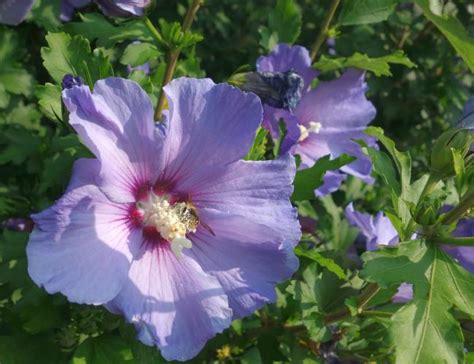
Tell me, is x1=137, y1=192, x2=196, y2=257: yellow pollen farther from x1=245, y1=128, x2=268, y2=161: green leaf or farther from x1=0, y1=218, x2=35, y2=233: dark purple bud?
x1=0, y1=218, x2=35, y2=233: dark purple bud

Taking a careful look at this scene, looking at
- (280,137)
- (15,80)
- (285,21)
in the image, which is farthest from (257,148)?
(15,80)

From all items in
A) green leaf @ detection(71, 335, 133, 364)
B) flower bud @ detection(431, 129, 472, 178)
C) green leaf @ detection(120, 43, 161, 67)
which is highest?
flower bud @ detection(431, 129, 472, 178)

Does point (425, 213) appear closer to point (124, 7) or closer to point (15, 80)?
Answer: point (124, 7)

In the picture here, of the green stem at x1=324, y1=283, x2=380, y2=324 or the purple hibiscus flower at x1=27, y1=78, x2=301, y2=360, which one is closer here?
the purple hibiscus flower at x1=27, y1=78, x2=301, y2=360

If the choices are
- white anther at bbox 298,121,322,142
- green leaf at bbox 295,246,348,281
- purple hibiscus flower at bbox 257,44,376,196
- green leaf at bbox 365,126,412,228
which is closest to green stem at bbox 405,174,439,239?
green leaf at bbox 365,126,412,228

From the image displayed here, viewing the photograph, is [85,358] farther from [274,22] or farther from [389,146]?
[274,22]

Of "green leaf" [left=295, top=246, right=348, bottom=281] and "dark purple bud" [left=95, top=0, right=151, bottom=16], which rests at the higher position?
"dark purple bud" [left=95, top=0, right=151, bottom=16]

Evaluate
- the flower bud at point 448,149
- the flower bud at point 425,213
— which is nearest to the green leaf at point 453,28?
the flower bud at point 448,149
